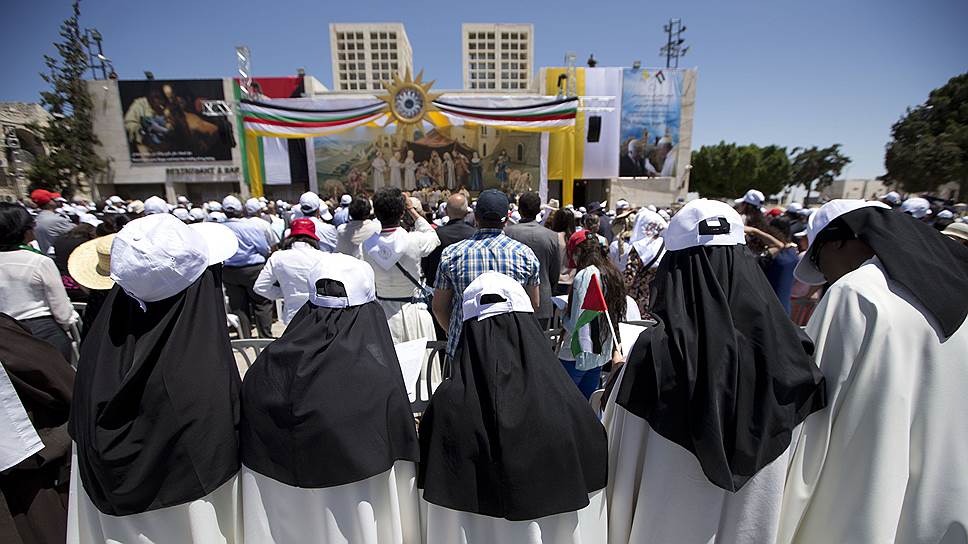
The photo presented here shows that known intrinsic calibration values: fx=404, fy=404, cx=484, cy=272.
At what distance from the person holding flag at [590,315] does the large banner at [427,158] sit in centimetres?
2092

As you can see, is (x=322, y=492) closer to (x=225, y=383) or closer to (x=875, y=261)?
(x=225, y=383)

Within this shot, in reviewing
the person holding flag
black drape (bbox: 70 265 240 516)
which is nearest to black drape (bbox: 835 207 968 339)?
the person holding flag

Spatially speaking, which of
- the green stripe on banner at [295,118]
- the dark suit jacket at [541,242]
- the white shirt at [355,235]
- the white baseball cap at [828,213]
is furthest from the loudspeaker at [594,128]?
the white baseball cap at [828,213]

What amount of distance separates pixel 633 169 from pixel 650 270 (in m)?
22.2

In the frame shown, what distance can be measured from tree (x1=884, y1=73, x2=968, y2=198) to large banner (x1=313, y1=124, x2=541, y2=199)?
74.3ft

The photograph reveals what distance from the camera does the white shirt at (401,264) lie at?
3167 millimetres

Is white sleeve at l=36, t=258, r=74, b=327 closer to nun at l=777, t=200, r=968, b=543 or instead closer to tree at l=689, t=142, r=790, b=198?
nun at l=777, t=200, r=968, b=543

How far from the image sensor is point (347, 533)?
58.8 inches

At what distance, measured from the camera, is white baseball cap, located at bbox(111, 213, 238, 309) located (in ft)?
4.41

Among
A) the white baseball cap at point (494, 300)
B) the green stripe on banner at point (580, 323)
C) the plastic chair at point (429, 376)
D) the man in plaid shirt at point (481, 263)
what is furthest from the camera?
the plastic chair at point (429, 376)

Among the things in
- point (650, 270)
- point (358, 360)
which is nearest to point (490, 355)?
point (358, 360)

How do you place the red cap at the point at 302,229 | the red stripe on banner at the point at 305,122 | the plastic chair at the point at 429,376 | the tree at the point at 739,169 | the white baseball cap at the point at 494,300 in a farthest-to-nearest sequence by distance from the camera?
the tree at the point at 739,169 → the red stripe on banner at the point at 305,122 → the red cap at the point at 302,229 → the plastic chair at the point at 429,376 → the white baseball cap at the point at 494,300

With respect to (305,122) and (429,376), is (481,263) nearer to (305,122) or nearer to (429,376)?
(429,376)

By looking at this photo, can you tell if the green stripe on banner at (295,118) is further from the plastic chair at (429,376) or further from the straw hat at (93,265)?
the plastic chair at (429,376)
